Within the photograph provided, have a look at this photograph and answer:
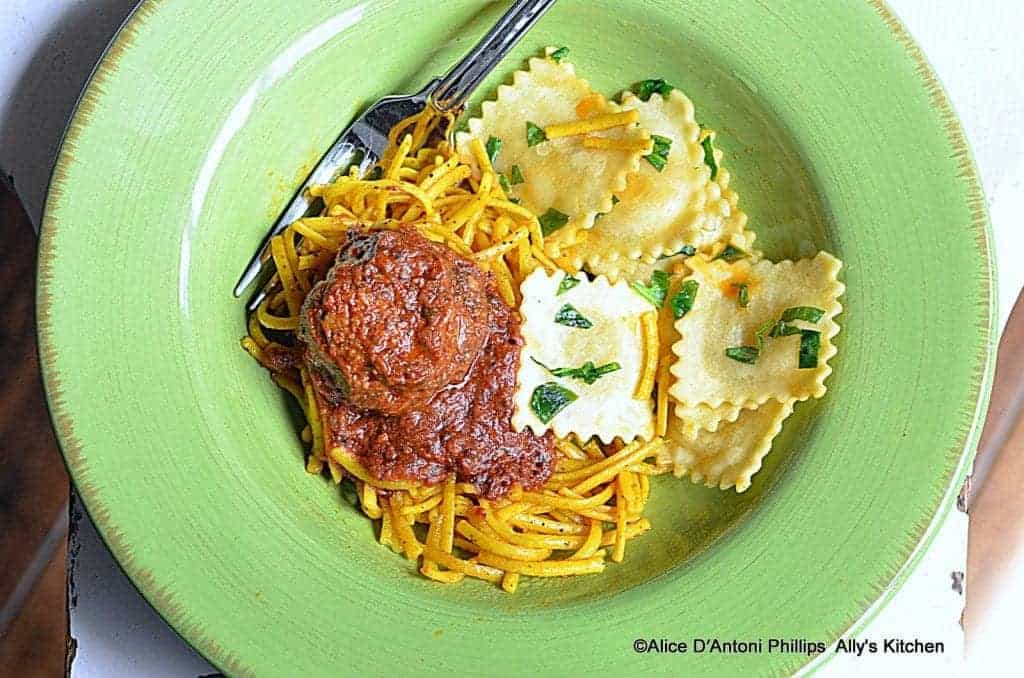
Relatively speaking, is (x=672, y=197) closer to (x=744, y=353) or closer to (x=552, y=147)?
(x=552, y=147)

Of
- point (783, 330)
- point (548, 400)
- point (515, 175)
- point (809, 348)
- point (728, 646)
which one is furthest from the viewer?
point (515, 175)

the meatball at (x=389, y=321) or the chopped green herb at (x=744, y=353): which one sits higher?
the chopped green herb at (x=744, y=353)

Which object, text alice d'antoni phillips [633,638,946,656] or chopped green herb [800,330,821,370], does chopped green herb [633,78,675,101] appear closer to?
chopped green herb [800,330,821,370]

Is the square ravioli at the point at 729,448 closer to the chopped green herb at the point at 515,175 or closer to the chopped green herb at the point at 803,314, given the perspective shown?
the chopped green herb at the point at 803,314

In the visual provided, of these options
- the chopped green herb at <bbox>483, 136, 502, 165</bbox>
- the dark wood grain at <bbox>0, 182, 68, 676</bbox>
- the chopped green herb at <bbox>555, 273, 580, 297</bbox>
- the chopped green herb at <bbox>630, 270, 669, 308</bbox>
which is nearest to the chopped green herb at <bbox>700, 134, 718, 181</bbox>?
the chopped green herb at <bbox>630, 270, 669, 308</bbox>

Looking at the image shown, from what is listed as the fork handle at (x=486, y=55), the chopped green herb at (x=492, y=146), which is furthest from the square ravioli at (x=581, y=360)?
the fork handle at (x=486, y=55)

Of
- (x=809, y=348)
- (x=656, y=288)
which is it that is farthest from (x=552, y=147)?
(x=809, y=348)
